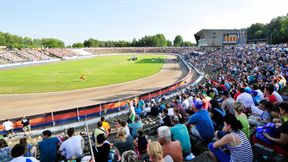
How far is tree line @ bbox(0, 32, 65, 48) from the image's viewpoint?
137250mm

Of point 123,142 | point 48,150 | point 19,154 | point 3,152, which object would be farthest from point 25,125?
point 19,154

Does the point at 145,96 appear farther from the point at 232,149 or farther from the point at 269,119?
the point at 232,149

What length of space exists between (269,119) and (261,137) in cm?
143

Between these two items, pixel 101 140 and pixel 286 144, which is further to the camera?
pixel 101 140

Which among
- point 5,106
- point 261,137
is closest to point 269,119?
point 261,137

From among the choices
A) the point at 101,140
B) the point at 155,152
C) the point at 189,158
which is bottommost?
the point at 189,158

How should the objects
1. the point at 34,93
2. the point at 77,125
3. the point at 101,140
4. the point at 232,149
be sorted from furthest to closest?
the point at 34,93, the point at 77,125, the point at 101,140, the point at 232,149

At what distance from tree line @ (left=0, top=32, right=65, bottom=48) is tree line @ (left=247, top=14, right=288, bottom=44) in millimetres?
124942

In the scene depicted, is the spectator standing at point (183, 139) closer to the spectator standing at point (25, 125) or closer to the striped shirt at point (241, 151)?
the striped shirt at point (241, 151)

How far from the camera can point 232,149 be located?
3.93m

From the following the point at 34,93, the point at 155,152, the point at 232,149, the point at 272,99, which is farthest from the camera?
the point at 34,93

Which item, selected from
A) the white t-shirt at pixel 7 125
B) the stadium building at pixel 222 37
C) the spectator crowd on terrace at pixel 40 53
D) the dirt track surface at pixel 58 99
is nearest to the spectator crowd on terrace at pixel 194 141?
the white t-shirt at pixel 7 125

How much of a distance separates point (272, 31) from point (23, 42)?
15541cm

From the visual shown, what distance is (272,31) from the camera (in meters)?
97.9
